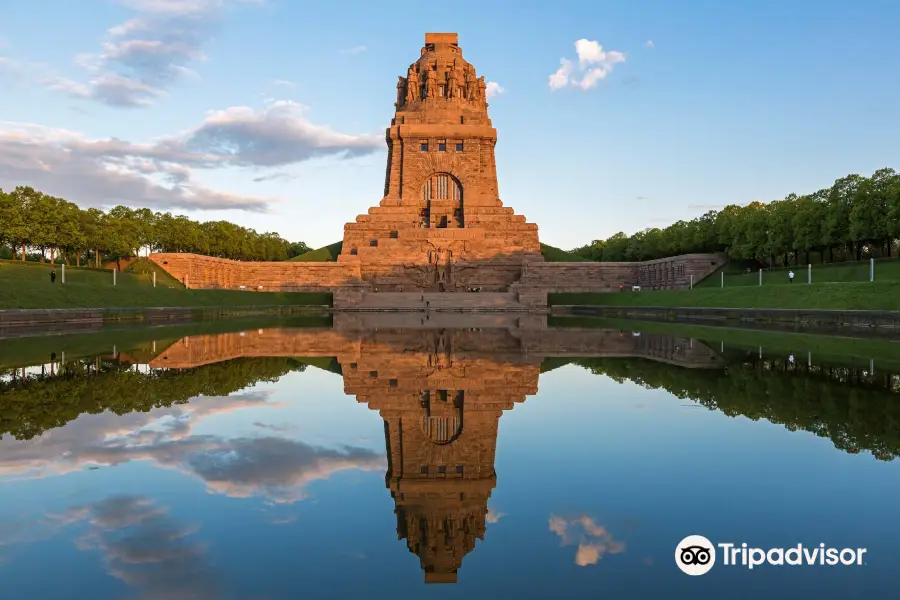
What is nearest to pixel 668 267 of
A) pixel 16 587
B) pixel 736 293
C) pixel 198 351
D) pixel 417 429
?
pixel 736 293

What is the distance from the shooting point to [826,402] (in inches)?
360

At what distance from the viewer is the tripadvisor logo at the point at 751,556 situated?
3.80 m

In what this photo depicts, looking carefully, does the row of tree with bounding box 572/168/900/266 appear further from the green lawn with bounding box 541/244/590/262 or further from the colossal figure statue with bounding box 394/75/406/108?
the colossal figure statue with bounding box 394/75/406/108

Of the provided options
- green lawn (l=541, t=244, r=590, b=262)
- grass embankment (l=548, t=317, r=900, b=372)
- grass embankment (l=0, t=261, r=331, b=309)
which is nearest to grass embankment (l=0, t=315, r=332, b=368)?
grass embankment (l=0, t=261, r=331, b=309)

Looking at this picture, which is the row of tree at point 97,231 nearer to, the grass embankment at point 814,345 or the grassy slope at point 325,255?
the grassy slope at point 325,255

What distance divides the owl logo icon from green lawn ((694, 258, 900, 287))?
3721 centimetres

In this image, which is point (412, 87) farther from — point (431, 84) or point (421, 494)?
point (421, 494)

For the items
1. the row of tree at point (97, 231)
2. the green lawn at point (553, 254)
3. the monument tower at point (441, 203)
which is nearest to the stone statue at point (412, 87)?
the monument tower at point (441, 203)

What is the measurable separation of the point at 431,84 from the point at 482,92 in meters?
7.39

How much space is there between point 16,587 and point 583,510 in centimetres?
351

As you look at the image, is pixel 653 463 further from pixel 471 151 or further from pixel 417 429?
pixel 471 151

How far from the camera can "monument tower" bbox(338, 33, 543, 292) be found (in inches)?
2660

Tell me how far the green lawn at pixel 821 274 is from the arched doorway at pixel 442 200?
1218 inches

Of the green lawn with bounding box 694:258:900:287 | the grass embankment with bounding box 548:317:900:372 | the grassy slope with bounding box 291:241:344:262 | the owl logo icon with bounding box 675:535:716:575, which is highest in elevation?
the grassy slope with bounding box 291:241:344:262
